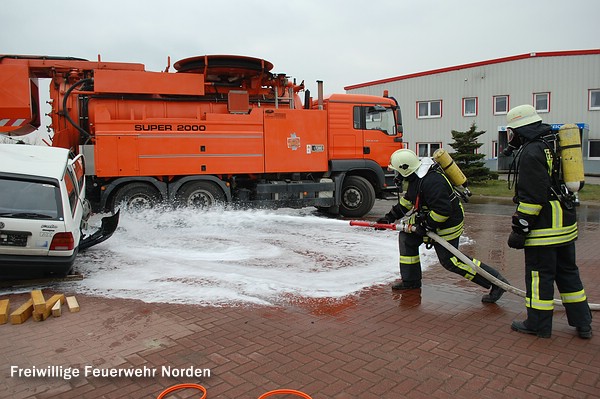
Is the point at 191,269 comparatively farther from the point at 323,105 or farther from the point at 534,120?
the point at 323,105

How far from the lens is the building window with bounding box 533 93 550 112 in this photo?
25922mm

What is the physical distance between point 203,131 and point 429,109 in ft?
72.2

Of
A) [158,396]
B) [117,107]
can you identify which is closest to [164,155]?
[117,107]

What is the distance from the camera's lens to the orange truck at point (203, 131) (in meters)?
9.66

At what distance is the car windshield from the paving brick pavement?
1.12 metres

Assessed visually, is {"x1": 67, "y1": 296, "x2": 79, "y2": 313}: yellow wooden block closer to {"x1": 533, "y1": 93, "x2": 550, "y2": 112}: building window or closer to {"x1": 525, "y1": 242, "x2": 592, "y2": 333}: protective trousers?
{"x1": 525, "y1": 242, "x2": 592, "y2": 333}: protective trousers

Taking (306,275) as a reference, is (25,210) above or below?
above

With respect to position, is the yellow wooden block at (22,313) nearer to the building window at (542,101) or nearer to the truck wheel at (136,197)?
the truck wheel at (136,197)

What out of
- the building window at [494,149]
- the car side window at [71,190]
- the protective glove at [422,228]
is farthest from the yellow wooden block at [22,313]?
the building window at [494,149]

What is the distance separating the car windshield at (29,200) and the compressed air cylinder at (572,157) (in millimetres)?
5213

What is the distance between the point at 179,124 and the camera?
33.2 feet

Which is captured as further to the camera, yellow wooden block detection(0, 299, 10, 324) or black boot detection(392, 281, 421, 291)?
black boot detection(392, 281, 421, 291)

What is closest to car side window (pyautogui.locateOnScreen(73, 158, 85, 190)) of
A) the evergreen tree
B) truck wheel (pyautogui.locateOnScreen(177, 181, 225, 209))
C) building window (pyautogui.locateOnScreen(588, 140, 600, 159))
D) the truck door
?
truck wheel (pyautogui.locateOnScreen(177, 181, 225, 209))

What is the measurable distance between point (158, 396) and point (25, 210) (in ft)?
11.0
